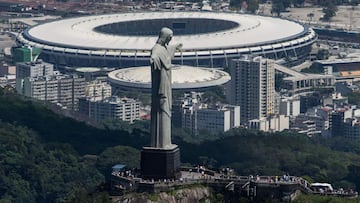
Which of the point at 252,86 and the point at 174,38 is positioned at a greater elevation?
the point at 252,86

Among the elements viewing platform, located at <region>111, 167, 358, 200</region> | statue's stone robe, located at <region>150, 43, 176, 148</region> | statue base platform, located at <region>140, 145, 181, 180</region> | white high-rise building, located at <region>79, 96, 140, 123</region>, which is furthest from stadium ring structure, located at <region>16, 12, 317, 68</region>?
statue base platform, located at <region>140, 145, 181, 180</region>

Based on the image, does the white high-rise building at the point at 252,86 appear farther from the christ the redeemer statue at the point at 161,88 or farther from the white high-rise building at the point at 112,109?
the christ the redeemer statue at the point at 161,88

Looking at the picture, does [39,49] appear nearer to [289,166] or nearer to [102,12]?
[102,12]

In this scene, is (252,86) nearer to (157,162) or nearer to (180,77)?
(180,77)

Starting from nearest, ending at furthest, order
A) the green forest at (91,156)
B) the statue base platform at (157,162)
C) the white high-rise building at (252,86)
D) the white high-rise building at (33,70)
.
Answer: the statue base platform at (157,162), the green forest at (91,156), the white high-rise building at (252,86), the white high-rise building at (33,70)

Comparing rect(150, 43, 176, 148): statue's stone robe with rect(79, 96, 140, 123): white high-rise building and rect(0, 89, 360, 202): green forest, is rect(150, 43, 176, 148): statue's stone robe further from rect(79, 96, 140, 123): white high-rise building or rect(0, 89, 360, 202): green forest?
rect(79, 96, 140, 123): white high-rise building

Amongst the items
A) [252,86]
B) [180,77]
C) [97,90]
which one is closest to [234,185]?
[252,86]

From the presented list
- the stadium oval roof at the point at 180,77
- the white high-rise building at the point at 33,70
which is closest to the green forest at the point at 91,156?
the stadium oval roof at the point at 180,77
